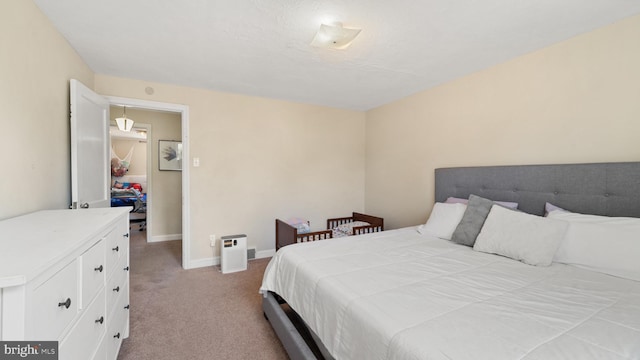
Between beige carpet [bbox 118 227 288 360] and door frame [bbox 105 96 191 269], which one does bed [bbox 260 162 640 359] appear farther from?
door frame [bbox 105 96 191 269]

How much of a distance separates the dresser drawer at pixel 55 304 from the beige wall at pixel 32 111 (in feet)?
2.85

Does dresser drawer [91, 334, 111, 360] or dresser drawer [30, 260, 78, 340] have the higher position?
dresser drawer [30, 260, 78, 340]

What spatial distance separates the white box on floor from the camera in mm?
3252

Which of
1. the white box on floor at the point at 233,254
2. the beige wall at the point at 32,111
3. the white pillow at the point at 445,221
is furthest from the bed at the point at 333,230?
the beige wall at the point at 32,111

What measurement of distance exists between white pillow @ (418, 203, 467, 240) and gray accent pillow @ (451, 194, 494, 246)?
0.30ft

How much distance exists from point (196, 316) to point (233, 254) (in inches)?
A: 41.6

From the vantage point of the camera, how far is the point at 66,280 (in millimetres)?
949

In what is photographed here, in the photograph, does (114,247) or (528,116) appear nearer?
(114,247)

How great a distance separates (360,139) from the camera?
4.50 m

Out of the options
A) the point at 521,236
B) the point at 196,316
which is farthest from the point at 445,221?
the point at 196,316

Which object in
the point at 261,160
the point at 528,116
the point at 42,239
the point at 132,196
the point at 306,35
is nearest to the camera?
the point at 42,239

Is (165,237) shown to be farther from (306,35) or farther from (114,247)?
(306,35)

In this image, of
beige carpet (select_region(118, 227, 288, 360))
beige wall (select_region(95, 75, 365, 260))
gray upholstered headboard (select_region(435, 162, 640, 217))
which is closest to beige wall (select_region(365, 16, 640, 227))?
gray upholstered headboard (select_region(435, 162, 640, 217))

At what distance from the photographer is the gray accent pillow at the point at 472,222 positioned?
219 centimetres
